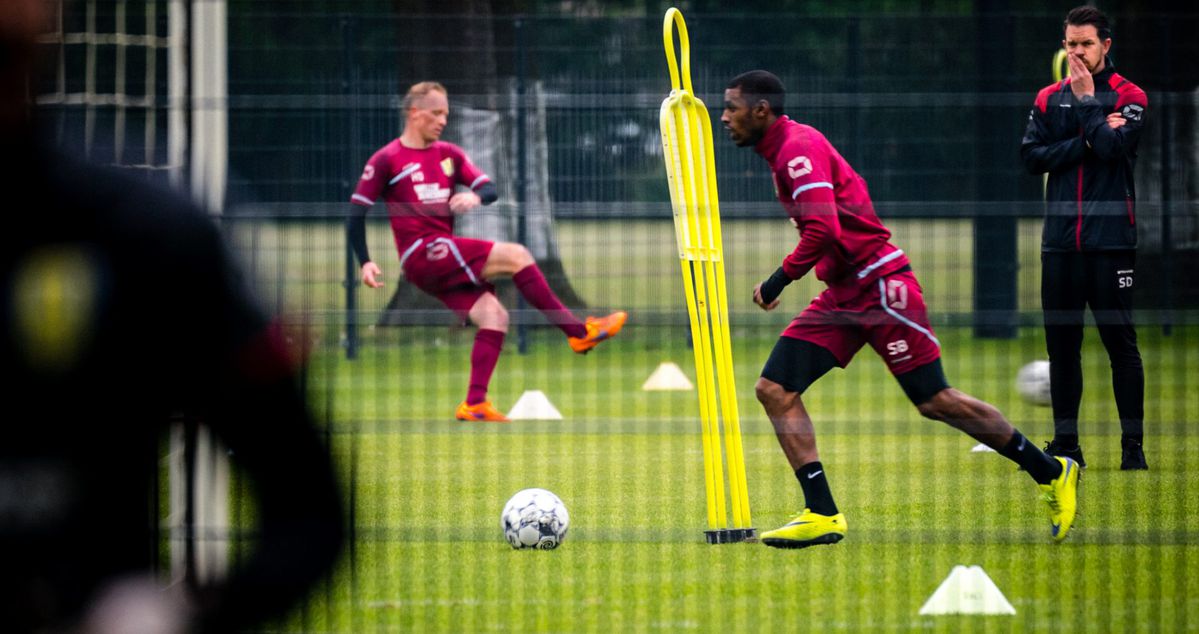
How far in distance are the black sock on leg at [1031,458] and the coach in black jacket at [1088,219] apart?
1.26 metres

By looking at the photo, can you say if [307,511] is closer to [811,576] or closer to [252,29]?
[811,576]

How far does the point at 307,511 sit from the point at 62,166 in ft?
1.76

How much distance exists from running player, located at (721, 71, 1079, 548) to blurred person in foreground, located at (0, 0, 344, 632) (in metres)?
3.81

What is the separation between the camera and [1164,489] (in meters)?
7.12

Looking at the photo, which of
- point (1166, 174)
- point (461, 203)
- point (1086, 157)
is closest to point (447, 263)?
→ point (461, 203)

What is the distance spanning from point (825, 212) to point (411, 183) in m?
4.46

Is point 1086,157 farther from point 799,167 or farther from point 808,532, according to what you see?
point 808,532

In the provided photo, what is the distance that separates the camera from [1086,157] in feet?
24.6

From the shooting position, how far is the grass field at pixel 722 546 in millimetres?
4914

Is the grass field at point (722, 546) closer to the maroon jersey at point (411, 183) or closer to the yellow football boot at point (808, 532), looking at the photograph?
the yellow football boot at point (808, 532)

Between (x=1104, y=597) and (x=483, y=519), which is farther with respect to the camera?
(x=483, y=519)

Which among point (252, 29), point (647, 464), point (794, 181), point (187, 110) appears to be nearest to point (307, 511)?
point (187, 110)

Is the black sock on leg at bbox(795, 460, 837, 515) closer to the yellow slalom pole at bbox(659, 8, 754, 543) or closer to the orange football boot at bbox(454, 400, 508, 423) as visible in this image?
the yellow slalom pole at bbox(659, 8, 754, 543)

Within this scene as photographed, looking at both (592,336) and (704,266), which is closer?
(704,266)
